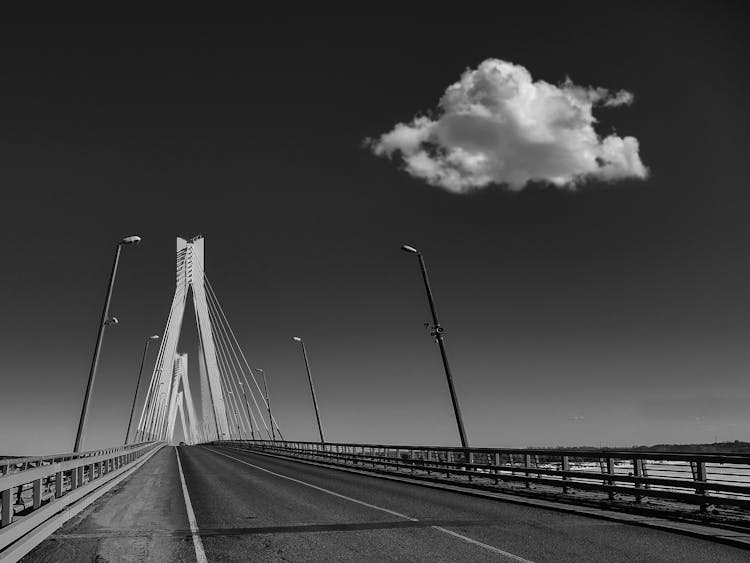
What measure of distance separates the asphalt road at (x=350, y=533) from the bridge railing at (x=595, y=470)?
69.1 inches

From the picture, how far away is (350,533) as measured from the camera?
33.7 ft

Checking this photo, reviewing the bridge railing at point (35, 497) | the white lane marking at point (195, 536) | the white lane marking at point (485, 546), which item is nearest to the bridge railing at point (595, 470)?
the white lane marking at point (485, 546)

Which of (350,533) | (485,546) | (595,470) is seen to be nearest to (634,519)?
(485,546)

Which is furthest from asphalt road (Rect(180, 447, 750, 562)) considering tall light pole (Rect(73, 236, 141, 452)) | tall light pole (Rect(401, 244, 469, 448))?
tall light pole (Rect(73, 236, 141, 452))

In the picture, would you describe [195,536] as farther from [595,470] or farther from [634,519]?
[595,470]

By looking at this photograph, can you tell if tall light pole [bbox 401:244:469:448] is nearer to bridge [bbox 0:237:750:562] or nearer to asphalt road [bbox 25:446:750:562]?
bridge [bbox 0:237:750:562]

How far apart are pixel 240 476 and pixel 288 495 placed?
8508 millimetres

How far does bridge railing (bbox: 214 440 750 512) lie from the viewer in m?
11.7

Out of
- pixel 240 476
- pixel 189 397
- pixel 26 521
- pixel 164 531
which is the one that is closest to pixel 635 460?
pixel 164 531

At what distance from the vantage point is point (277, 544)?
30.7 ft

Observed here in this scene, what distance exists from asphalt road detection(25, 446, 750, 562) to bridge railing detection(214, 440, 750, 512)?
5.76ft

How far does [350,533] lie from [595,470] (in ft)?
37.0

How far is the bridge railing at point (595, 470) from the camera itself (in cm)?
1171

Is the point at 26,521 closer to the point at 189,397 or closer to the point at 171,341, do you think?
the point at 171,341
